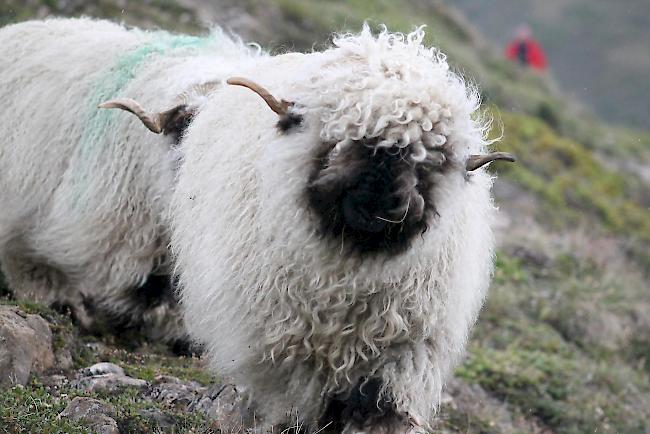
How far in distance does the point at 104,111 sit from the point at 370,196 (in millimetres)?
2656

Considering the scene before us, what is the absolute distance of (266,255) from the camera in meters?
4.38

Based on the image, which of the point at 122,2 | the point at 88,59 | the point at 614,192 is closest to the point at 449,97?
the point at 88,59

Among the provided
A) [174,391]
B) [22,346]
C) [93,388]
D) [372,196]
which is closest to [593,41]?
[174,391]

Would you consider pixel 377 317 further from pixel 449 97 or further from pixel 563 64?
pixel 563 64

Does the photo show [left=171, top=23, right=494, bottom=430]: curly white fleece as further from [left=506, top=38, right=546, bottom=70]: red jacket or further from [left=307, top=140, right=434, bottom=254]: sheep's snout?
[left=506, top=38, right=546, bottom=70]: red jacket

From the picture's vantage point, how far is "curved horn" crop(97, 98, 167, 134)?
5215 mm

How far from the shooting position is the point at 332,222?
407 cm

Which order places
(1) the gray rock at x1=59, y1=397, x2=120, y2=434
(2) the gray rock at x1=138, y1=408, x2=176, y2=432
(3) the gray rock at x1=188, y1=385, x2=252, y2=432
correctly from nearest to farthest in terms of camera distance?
1. (1) the gray rock at x1=59, y1=397, x2=120, y2=434
2. (2) the gray rock at x1=138, y1=408, x2=176, y2=432
3. (3) the gray rock at x1=188, y1=385, x2=252, y2=432

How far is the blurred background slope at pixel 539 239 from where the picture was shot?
6.93 m

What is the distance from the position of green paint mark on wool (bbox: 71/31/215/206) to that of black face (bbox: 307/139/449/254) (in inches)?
87.7

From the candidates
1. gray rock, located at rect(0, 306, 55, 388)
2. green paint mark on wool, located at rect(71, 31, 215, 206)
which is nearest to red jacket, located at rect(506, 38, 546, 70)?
green paint mark on wool, located at rect(71, 31, 215, 206)

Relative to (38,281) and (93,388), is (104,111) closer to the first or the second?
(38,281)

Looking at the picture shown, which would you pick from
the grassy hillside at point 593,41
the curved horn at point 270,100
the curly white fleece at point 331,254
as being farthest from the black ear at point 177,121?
the grassy hillside at point 593,41

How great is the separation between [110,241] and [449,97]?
2572mm
